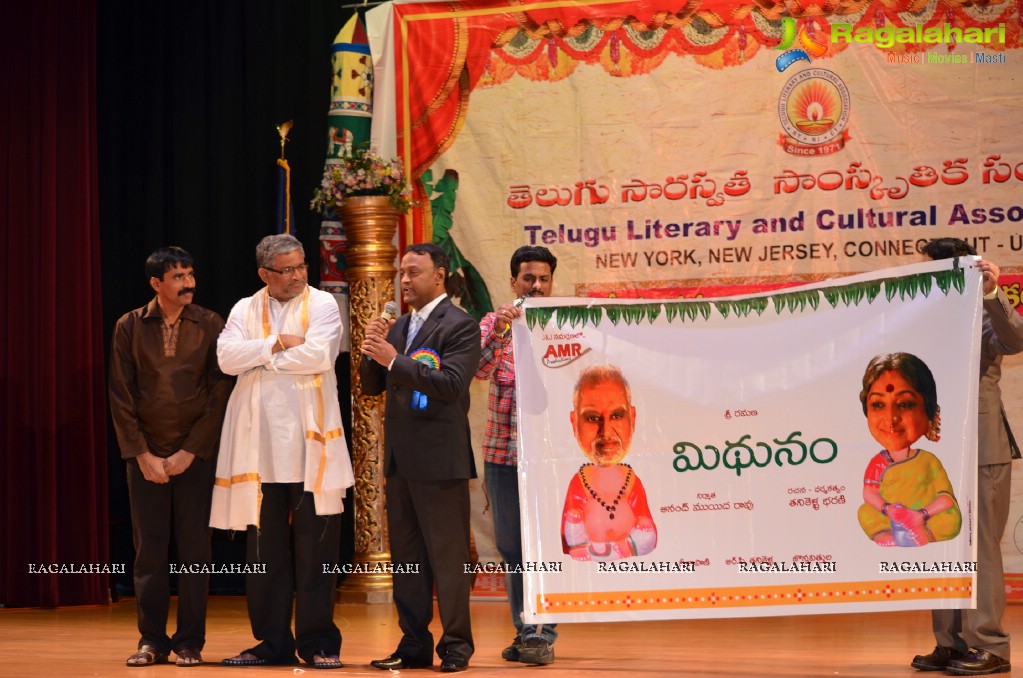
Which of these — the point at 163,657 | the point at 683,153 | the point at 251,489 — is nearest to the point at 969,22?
the point at 683,153

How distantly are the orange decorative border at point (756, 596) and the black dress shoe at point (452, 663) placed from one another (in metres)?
0.37

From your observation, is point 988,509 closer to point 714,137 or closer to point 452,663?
point 452,663

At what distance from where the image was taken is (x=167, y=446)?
449cm

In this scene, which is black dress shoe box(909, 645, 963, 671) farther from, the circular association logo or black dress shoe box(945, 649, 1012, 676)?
the circular association logo

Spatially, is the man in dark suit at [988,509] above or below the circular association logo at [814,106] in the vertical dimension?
below

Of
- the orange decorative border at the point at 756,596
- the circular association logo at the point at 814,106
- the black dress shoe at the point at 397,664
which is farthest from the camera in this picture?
the circular association logo at the point at 814,106

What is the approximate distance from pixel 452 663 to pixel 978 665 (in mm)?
1753

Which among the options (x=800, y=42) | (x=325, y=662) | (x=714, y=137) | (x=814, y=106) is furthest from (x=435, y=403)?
(x=800, y=42)

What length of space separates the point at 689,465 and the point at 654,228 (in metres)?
2.49

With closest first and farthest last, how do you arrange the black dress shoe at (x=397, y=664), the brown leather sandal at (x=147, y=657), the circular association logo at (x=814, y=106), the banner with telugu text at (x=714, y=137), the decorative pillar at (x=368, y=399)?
the black dress shoe at (x=397, y=664) < the brown leather sandal at (x=147, y=657) < the banner with telugu text at (x=714, y=137) < the circular association logo at (x=814, y=106) < the decorative pillar at (x=368, y=399)

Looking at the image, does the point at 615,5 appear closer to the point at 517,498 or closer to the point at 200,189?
the point at 200,189

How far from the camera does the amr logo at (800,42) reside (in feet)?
20.1

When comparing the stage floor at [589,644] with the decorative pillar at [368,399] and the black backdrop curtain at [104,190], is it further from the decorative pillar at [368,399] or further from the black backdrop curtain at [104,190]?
the black backdrop curtain at [104,190]

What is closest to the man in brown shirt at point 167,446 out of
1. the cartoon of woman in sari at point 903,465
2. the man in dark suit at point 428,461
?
the man in dark suit at point 428,461
